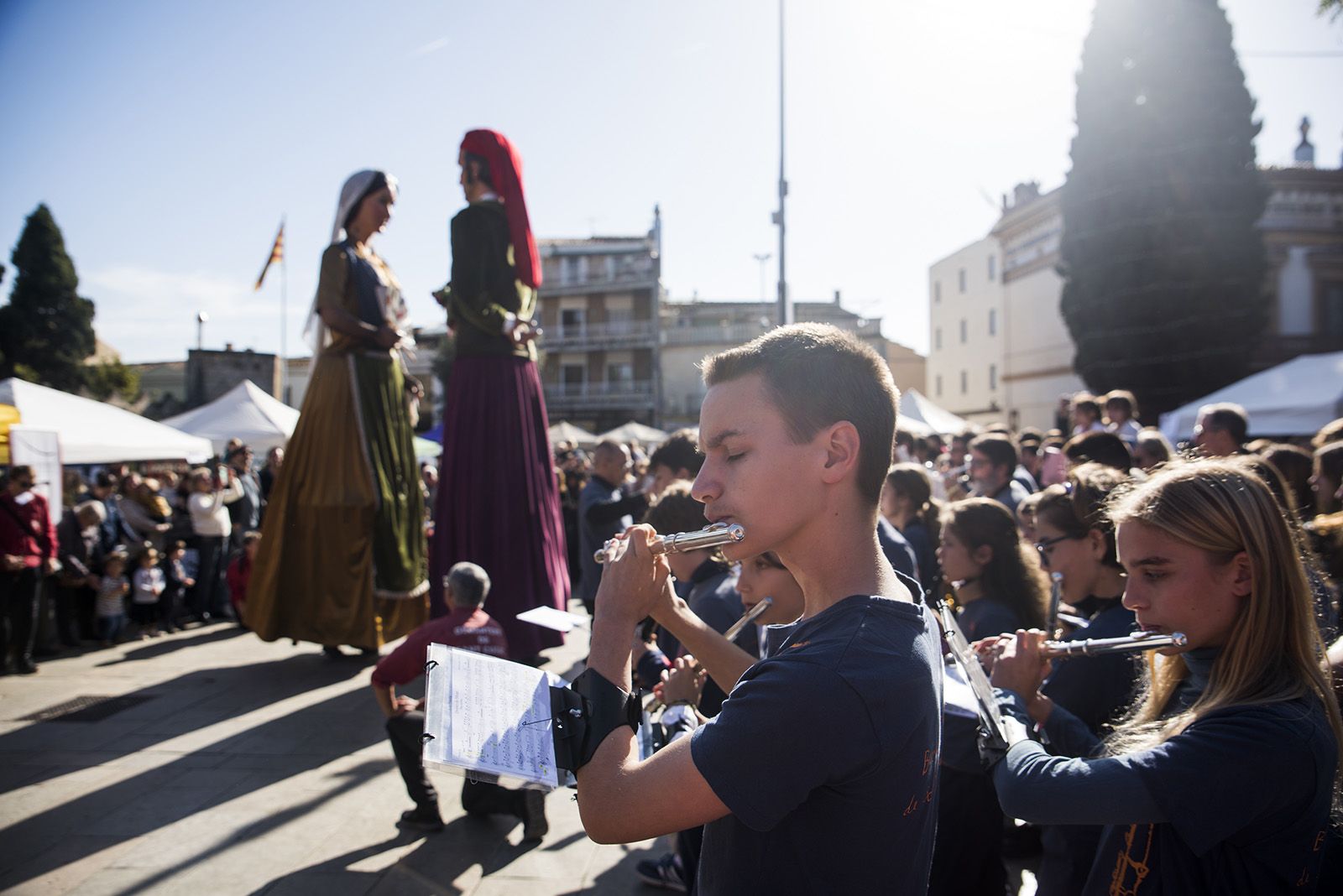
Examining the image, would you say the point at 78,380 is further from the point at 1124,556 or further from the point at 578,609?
the point at 1124,556

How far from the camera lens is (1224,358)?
2336 centimetres

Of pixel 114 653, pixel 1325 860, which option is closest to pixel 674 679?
pixel 1325 860

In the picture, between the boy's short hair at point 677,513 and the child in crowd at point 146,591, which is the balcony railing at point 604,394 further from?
the boy's short hair at point 677,513

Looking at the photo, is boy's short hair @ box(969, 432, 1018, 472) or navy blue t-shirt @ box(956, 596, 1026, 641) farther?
boy's short hair @ box(969, 432, 1018, 472)

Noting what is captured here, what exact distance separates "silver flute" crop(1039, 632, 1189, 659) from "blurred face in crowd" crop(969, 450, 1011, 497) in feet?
11.9

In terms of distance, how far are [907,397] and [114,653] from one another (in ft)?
46.9

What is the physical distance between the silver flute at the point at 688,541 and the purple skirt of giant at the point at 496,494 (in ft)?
14.2

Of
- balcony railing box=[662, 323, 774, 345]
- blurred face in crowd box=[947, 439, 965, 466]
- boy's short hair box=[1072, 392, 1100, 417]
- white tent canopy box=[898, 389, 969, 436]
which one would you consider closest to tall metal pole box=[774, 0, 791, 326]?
white tent canopy box=[898, 389, 969, 436]

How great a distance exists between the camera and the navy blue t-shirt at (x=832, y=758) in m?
1.24

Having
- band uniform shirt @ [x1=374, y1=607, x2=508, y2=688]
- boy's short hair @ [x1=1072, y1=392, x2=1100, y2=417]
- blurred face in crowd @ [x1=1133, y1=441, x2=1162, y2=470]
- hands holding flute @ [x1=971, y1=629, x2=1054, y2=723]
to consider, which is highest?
boy's short hair @ [x1=1072, y1=392, x2=1100, y2=417]

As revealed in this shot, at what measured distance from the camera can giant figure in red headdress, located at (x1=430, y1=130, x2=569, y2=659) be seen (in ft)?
19.4

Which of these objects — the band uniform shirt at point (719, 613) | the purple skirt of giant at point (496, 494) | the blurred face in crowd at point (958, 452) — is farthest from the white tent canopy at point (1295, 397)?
the band uniform shirt at point (719, 613)

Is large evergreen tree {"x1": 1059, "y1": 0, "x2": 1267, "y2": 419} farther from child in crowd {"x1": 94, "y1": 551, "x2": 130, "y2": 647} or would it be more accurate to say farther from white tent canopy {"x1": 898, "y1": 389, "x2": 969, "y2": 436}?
child in crowd {"x1": 94, "y1": 551, "x2": 130, "y2": 647}

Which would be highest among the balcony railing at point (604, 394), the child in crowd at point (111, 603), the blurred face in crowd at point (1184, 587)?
the balcony railing at point (604, 394)
